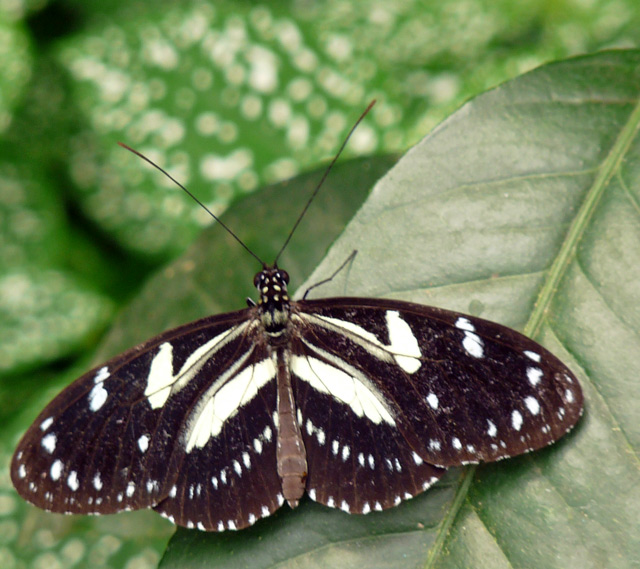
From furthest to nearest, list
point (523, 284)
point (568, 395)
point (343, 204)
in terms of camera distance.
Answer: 1. point (343, 204)
2. point (523, 284)
3. point (568, 395)

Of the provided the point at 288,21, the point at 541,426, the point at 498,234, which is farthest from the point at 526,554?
the point at 288,21

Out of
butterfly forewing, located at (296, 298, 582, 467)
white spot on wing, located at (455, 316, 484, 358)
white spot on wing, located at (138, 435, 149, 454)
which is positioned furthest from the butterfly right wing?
white spot on wing, located at (455, 316, 484, 358)

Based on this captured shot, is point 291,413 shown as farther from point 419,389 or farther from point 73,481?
point 73,481

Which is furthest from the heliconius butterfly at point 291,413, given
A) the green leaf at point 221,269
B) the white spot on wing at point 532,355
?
the green leaf at point 221,269

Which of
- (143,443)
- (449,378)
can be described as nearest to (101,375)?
(143,443)

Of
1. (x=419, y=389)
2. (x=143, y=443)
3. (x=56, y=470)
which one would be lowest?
(x=56, y=470)

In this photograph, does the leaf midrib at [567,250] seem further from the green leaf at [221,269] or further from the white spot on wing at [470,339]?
the green leaf at [221,269]

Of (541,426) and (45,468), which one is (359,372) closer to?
(541,426)

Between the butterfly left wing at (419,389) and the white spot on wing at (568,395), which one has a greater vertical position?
the white spot on wing at (568,395)
